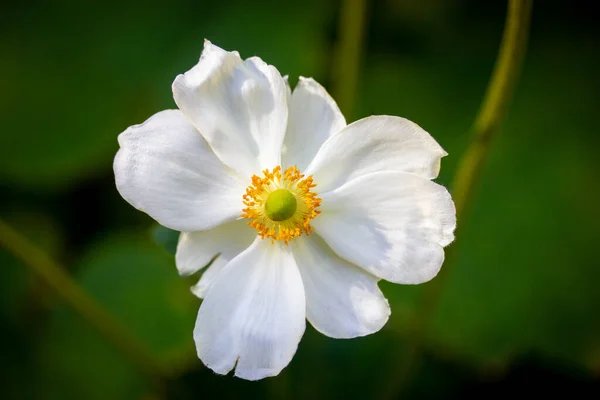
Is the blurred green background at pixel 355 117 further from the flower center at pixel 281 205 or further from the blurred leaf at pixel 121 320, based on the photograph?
the flower center at pixel 281 205

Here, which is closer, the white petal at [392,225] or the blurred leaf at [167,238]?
the white petal at [392,225]

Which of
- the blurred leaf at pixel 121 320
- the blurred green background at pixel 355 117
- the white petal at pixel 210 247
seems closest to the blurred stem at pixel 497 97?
the white petal at pixel 210 247

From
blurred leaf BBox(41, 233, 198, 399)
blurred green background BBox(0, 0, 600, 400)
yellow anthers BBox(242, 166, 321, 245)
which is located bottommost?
blurred leaf BBox(41, 233, 198, 399)

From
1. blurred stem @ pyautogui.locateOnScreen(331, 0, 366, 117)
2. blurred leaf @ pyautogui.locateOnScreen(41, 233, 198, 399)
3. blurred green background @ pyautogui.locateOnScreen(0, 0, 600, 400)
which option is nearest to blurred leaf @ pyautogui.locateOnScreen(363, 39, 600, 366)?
blurred green background @ pyautogui.locateOnScreen(0, 0, 600, 400)

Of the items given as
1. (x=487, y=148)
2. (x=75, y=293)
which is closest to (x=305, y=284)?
(x=487, y=148)

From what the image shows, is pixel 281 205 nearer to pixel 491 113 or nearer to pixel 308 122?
pixel 308 122

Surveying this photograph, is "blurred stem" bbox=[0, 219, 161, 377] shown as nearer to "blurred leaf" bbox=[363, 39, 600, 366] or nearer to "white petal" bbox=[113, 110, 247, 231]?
"white petal" bbox=[113, 110, 247, 231]
